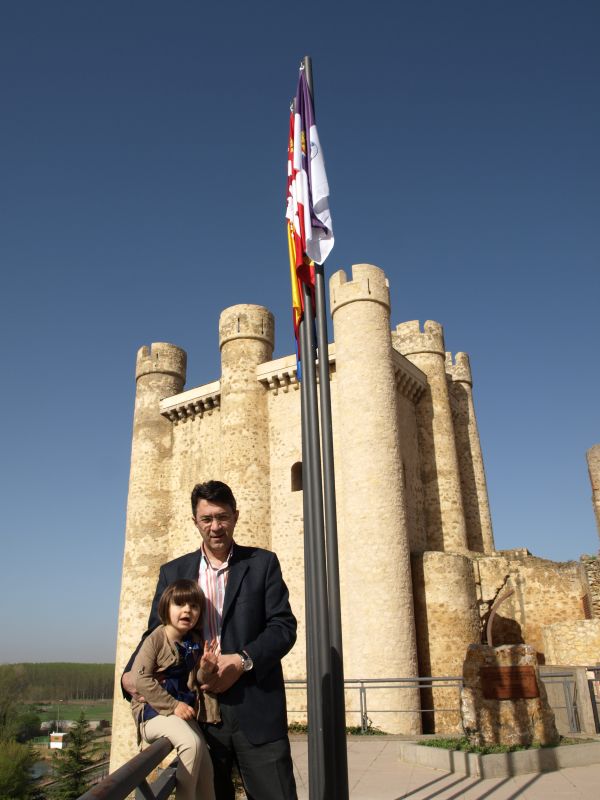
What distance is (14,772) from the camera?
26875 mm

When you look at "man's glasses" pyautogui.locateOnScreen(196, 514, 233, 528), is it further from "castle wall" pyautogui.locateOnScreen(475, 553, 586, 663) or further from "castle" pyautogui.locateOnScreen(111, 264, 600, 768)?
"castle wall" pyautogui.locateOnScreen(475, 553, 586, 663)

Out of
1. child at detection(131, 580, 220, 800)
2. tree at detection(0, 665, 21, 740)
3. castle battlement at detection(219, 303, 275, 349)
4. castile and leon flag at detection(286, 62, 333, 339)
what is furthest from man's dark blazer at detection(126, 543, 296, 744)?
tree at detection(0, 665, 21, 740)

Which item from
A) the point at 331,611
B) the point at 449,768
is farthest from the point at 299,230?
the point at 449,768

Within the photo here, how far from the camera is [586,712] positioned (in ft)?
27.1

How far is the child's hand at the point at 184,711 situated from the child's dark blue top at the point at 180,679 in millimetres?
63

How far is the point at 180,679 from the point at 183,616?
0.94 feet

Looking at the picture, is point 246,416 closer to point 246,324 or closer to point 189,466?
point 246,324

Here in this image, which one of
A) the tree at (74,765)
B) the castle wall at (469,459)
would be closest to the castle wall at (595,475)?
the castle wall at (469,459)

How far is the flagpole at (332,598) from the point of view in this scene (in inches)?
132

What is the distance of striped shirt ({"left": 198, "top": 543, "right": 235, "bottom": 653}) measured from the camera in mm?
3066

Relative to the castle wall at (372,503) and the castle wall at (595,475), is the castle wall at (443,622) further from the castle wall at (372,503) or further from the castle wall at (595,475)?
the castle wall at (595,475)

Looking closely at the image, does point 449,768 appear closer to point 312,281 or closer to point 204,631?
point 204,631

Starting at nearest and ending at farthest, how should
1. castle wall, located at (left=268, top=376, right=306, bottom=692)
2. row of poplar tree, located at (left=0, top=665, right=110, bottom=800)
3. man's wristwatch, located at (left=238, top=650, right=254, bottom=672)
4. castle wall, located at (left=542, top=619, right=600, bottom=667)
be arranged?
man's wristwatch, located at (left=238, top=650, right=254, bottom=672), castle wall, located at (left=542, top=619, right=600, bottom=667), castle wall, located at (left=268, top=376, right=306, bottom=692), row of poplar tree, located at (left=0, top=665, right=110, bottom=800)

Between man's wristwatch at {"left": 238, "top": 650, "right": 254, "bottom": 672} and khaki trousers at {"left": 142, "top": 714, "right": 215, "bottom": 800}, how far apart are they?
1.15 feet
